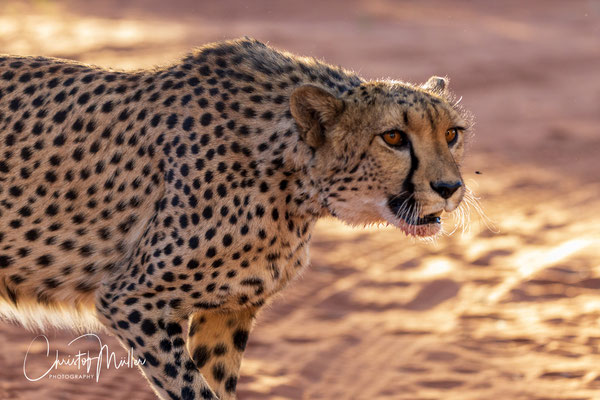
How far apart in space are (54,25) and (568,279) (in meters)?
7.93

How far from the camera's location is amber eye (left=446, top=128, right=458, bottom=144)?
10.9ft

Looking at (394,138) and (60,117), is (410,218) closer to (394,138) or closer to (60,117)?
(394,138)

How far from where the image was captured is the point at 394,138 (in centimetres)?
327

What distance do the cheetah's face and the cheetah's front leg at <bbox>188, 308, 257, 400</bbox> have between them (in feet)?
2.17

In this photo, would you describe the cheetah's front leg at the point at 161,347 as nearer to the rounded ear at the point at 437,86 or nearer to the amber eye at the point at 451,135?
the amber eye at the point at 451,135

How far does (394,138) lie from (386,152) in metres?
0.06

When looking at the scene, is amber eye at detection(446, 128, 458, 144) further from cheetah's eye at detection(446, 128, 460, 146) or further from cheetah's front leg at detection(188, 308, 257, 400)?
cheetah's front leg at detection(188, 308, 257, 400)

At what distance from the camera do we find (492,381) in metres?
4.62

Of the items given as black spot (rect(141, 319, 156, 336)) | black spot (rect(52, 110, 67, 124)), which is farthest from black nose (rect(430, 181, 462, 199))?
black spot (rect(52, 110, 67, 124))

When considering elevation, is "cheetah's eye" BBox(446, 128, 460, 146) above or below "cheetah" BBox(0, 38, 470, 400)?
above

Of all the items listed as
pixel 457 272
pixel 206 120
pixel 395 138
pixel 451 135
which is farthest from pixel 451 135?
pixel 457 272

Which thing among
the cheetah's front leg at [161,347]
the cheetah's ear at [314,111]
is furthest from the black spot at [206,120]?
the cheetah's front leg at [161,347]

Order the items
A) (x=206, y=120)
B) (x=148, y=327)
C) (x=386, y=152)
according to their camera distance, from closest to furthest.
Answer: (x=386, y=152)
(x=148, y=327)
(x=206, y=120)

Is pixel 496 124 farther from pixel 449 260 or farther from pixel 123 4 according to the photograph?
pixel 123 4
